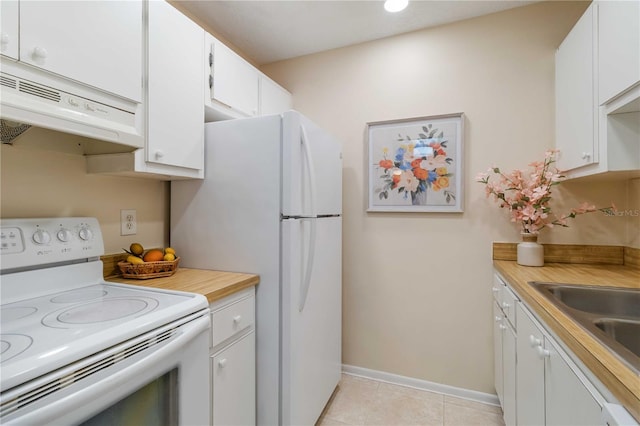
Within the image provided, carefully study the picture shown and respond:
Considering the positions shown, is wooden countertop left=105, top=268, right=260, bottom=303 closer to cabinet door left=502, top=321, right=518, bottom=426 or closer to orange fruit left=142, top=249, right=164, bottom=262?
orange fruit left=142, top=249, right=164, bottom=262

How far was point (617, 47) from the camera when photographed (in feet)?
4.00

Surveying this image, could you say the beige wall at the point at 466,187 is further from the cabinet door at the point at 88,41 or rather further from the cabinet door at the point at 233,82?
the cabinet door at the point at 88,41

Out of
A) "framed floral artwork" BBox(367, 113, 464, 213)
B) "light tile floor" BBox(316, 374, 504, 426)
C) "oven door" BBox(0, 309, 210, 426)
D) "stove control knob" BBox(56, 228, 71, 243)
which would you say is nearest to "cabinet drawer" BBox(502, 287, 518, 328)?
"framed floral artwork" BBox(367, 113, 464, 213)

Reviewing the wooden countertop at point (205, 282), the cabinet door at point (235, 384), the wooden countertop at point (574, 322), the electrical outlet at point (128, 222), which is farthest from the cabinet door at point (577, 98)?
the electrical outlet at point (128, 222)

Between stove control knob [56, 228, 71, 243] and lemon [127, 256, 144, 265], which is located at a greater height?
stove control knob [56, 228, 71, 243]

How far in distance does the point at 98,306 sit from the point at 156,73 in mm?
984

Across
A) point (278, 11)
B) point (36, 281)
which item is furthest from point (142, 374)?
point (278, 11)

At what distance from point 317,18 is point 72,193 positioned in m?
1.76

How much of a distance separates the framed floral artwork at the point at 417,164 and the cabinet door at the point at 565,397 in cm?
119

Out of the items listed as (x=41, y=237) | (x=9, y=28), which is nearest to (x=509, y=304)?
(x=41, y=237)

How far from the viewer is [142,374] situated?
2.64ft

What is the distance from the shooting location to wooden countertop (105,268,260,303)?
1218mm

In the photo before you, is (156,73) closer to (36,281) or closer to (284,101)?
(36,281)

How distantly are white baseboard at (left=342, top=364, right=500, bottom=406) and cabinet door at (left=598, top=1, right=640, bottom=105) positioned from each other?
1.84m
